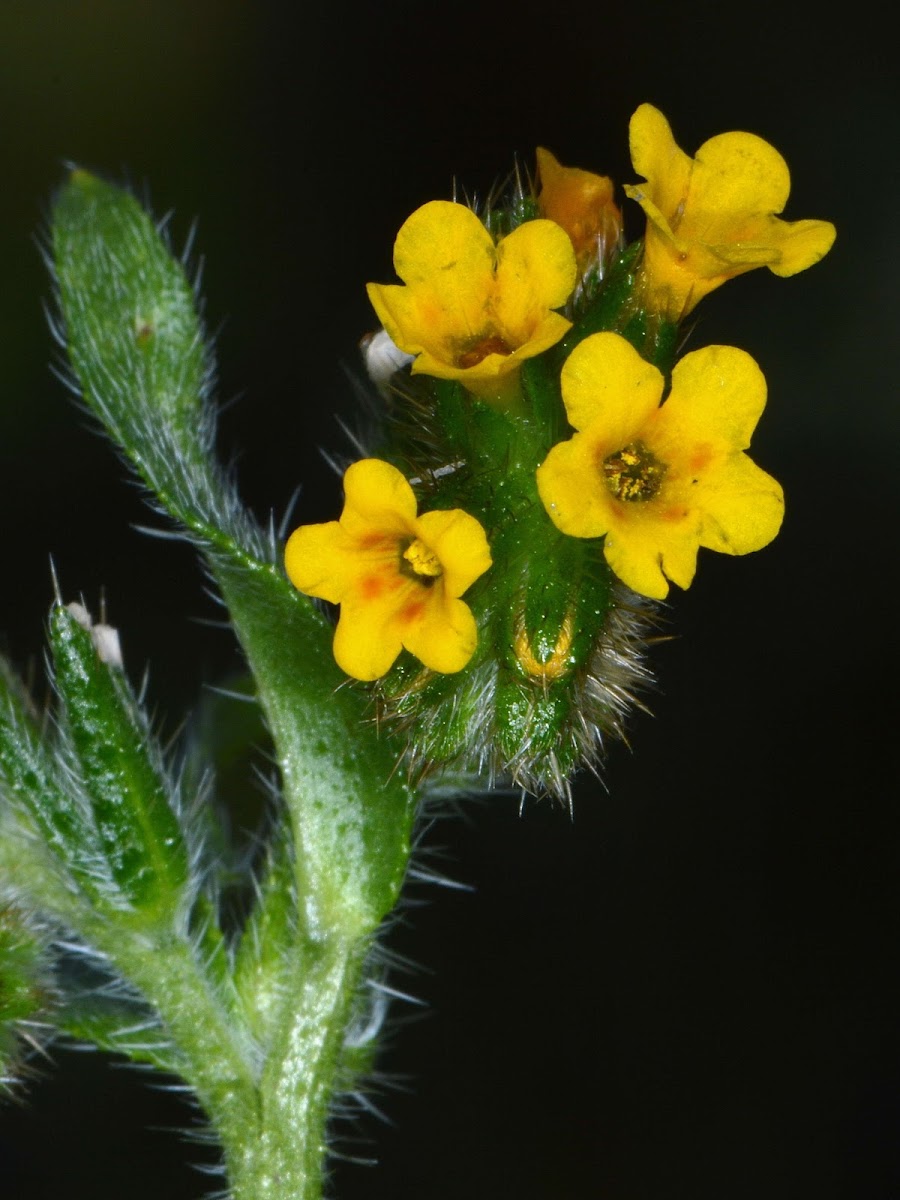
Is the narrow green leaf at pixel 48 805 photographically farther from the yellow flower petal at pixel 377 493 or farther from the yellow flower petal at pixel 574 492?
the yellow flower petal at pixel 574 492

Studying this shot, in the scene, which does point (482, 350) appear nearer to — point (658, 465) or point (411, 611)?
point (658, 465)

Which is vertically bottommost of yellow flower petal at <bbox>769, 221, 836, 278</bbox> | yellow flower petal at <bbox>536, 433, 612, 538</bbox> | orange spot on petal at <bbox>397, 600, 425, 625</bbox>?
orange spot on petal at <bbox>397, 600, 425, 625</bbox>

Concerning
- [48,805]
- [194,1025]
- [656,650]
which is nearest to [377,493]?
[48,805]

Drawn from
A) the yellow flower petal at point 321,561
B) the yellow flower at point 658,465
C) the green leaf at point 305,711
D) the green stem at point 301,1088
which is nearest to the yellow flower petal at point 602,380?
the yellow flower at point 658,465

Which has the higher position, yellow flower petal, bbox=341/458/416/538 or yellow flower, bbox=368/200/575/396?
yellow flower, bbox=368/200/575/396

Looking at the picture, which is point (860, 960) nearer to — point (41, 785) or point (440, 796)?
point (440, 796)

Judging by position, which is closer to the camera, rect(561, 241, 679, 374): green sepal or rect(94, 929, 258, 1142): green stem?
rect(561, 241, 679, 374): green sepal

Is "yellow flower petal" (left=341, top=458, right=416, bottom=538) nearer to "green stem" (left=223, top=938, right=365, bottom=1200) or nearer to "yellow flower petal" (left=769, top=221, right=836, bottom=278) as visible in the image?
"yellow flower petal" (left=769, top=221, right=836, bottom=278)

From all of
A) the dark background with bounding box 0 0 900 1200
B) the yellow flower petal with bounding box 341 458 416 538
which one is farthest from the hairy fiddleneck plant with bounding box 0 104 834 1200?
the dark background with bounding box 0 0 900 1200

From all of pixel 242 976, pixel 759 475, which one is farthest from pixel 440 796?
pixel 759 475
